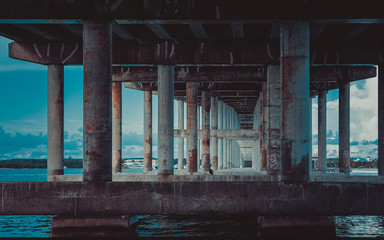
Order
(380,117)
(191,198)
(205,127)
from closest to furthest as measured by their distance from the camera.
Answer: (191,198)
(380,117)
(205,127)

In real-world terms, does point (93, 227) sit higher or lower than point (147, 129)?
lower

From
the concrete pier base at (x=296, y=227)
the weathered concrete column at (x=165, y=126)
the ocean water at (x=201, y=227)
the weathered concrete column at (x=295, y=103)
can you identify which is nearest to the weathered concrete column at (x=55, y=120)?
the ocean water at (x=201, y=227)

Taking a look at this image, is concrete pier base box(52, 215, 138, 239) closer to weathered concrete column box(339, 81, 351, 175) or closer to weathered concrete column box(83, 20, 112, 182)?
weathered concrete column box(83, 20, 112, 182)

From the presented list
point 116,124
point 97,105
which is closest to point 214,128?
point 116,124

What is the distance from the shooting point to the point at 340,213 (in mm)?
15688

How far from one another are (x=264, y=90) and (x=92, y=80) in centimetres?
2403

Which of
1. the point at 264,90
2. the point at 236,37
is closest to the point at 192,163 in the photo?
the point at 264,90

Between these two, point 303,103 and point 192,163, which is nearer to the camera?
point 303,103

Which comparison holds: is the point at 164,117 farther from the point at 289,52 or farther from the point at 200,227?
the point at 289,52

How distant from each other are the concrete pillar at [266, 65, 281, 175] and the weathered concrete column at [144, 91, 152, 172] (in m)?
22.0

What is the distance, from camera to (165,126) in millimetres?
31047

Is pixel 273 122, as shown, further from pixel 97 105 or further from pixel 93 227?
pixel 93 227

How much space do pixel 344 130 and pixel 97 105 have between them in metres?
Result: 29.7

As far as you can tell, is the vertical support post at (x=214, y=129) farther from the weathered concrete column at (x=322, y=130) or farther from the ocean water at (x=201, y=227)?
the ocean water at (x=201, y=227)
